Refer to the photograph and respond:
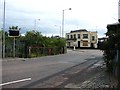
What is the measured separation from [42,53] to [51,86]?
36439 mm

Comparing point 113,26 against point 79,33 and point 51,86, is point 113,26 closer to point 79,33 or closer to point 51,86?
point 51,86

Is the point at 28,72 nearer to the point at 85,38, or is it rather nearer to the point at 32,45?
the point at 32,45

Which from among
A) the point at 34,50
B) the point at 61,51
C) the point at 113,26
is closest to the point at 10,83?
the point at 113,26

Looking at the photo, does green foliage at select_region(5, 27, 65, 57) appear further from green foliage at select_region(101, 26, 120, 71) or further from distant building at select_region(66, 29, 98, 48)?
distant building at select_region(66, 29, 98, 48)

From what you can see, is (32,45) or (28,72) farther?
(32,45)

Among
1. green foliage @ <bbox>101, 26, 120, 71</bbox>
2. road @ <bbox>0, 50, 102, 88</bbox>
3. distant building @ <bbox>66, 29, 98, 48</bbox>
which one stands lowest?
road @ <bbox>0, 50, 102, 88</bbox>

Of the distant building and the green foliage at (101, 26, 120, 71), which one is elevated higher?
the distant building

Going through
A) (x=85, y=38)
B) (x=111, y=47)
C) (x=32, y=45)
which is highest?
(x=85, y=38)

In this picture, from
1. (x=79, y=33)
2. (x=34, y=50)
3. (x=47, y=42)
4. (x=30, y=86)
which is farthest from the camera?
(x=79, y=33)

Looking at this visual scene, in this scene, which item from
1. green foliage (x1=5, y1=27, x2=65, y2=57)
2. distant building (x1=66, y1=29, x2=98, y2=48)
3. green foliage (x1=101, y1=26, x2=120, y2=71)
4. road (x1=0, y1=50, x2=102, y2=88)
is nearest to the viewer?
road (x1=0, y1=50, x2=102, y2=88)

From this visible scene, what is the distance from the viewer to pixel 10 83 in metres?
14.7

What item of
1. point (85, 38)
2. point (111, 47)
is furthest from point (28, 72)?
point (85, 38)

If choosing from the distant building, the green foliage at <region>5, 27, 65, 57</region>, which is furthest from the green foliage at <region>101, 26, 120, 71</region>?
the distant building

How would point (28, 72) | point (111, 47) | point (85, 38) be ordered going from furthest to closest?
point (85, 38) < point (28, 72) < point (111, 47)
